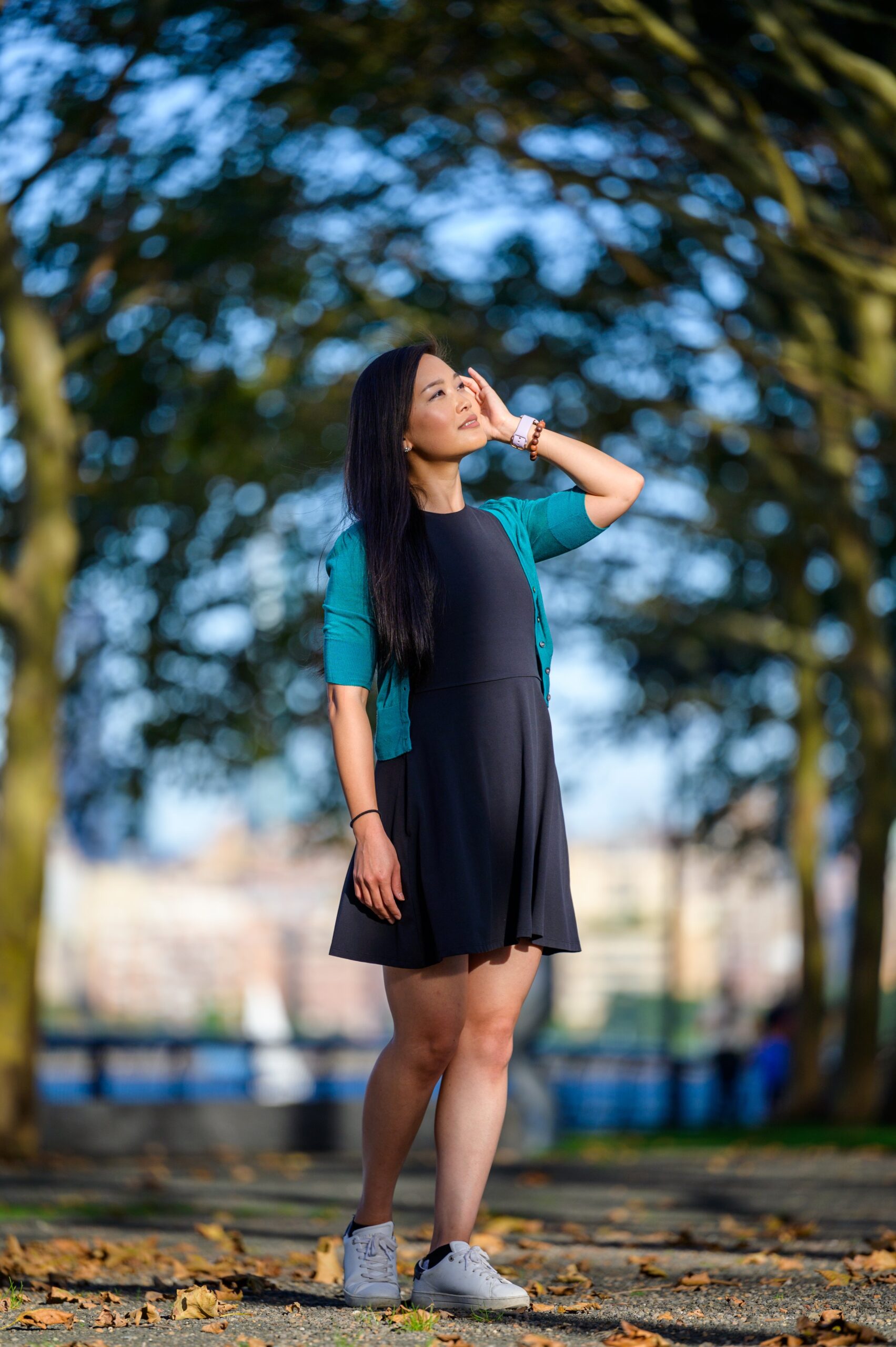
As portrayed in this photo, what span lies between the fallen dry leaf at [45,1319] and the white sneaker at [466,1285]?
0.78 metres

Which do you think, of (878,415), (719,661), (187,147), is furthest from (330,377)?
(719,661)

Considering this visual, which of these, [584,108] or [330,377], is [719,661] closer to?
[330,377]

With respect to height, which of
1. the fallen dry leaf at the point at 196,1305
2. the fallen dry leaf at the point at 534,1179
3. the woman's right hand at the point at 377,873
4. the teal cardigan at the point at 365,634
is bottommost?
the fallen dry leaf at the point at 534,1179

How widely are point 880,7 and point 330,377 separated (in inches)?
288

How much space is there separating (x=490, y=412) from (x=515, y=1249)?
9.73 ft

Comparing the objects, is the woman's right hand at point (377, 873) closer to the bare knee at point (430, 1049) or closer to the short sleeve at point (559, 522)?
the bare knee at point (430, 1049)

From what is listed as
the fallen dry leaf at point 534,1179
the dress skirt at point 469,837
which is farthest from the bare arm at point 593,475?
the fallen dry leaf at point 534,1179

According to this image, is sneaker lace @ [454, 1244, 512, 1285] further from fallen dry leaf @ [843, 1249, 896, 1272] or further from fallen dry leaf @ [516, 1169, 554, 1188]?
fallen dry leaf @ [516, 1169, 554, 1188]

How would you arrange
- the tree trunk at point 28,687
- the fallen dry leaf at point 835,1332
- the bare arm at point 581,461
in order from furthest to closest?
the tree trunk at point 28,687
the bare arm at point 581,461
the fallen dry leaf at point 835,1332

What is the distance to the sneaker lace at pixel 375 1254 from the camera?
360 centimetres

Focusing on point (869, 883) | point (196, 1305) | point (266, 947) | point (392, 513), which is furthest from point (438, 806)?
point (266, 947)

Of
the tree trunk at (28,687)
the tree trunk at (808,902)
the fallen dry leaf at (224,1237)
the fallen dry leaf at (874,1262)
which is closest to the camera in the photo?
the fallen dry leaf at (874,1262)

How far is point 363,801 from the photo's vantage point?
3525mm

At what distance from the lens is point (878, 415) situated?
48.8 feet
